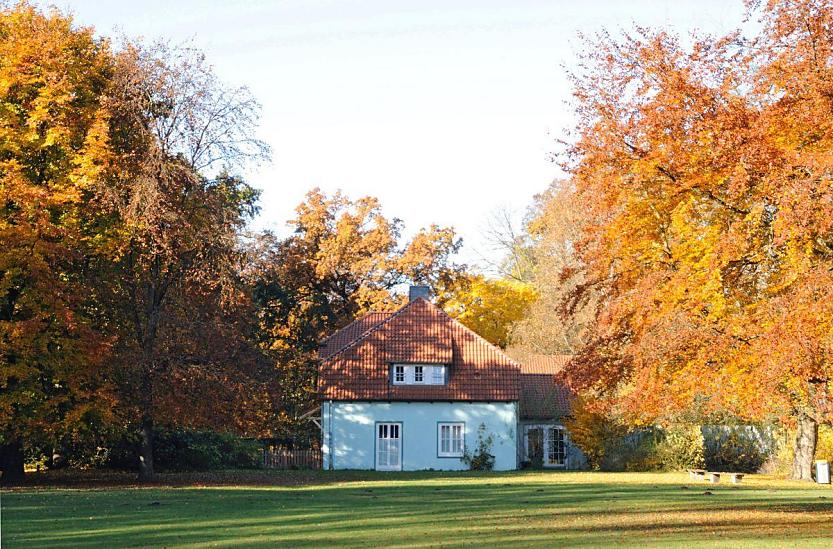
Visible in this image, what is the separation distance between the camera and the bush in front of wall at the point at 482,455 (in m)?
46.1

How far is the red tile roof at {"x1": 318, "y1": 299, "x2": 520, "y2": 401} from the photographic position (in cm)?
4650

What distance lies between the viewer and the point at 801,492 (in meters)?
28.7

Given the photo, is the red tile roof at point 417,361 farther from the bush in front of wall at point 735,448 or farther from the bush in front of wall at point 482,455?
the bush in front of wall at point 735,448

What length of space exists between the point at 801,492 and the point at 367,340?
2221 cm

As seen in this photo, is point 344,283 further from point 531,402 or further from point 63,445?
point 63,445

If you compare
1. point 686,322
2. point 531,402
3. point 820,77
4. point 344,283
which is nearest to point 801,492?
point 686,322

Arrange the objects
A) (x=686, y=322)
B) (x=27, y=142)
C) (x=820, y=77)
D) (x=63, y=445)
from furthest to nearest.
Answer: (x=63, y=445)
(x=27, y=142)
(x=686, y=322)
(x=820, y=77)

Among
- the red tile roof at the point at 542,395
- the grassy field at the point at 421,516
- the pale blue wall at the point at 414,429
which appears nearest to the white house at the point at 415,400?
the pale blue wall at the point at 414,429

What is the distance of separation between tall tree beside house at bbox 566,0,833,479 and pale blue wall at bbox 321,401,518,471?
905 inches

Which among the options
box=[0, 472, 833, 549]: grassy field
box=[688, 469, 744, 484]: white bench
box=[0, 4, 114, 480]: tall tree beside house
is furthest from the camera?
box=[688, 469, 744, 484]: white bench

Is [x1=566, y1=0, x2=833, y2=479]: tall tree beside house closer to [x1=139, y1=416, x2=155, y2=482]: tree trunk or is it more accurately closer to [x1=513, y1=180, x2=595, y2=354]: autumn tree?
[x1=139, y1=416, x2=155, y2=482]: tree trunk

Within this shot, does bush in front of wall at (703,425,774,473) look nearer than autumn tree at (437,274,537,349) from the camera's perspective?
Yes

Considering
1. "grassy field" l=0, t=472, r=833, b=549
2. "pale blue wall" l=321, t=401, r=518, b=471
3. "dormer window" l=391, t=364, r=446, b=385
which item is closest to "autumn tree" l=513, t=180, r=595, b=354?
"pale blue wall" l=321, t=401, r=518, b=471

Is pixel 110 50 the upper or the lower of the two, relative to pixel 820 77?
upper
